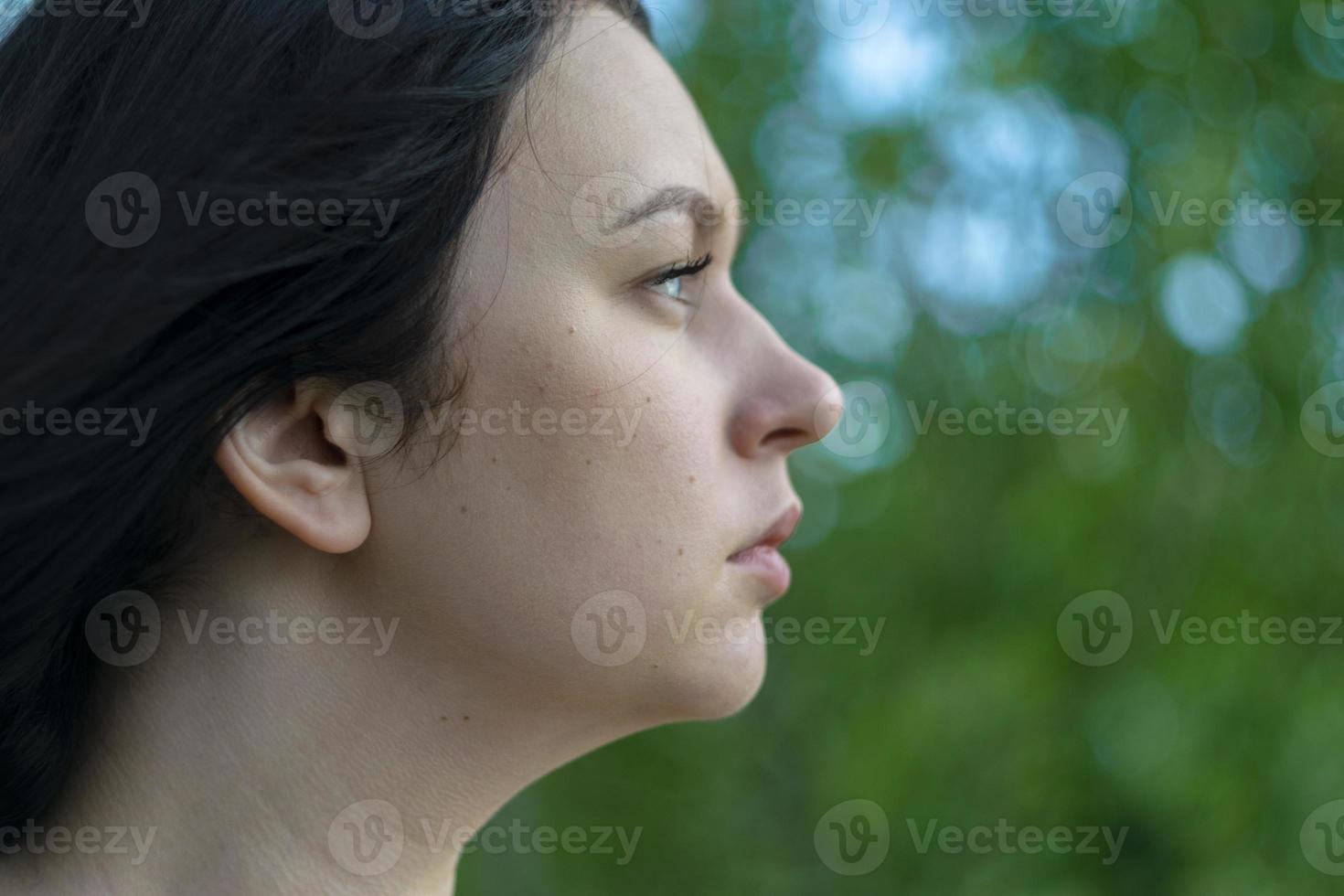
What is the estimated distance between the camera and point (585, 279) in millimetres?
1121

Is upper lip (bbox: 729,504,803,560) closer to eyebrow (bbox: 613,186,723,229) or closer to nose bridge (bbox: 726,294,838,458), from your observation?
nose bridge (bbox: 726,294,838,458)

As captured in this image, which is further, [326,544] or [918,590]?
[918,590]

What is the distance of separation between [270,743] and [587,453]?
1.28 ft

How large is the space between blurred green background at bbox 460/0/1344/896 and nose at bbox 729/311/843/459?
1227 mm

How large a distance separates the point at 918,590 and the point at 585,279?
1.64 meters

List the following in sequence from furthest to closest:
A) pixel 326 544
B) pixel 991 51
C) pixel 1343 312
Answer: pixel 991 51
pixel 1343 312
pixel 326 544

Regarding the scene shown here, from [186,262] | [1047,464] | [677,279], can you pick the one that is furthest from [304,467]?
[1047,464]

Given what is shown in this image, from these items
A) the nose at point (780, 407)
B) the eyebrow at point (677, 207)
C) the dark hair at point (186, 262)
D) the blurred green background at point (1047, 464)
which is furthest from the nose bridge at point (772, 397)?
the blurred green background at point (1047, 464)

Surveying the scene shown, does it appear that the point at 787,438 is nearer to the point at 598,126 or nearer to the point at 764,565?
the point at 764,565

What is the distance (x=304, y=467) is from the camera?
1.09 m

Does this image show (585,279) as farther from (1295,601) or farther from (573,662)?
(1295,601)

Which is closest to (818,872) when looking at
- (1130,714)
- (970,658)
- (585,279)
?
(970,658)

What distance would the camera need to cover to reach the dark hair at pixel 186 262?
3.43 ft

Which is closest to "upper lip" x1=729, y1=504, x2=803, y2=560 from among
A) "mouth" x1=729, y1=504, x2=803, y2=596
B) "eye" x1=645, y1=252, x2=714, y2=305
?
"mouth" x1=729, y1=504, x2=803, y2=596
